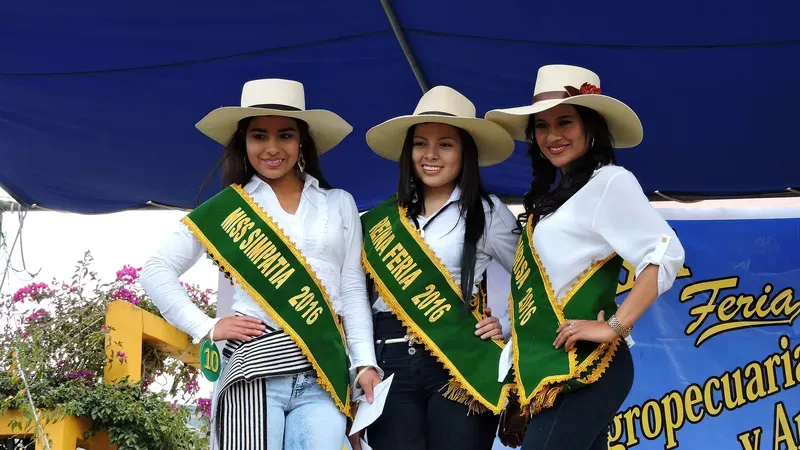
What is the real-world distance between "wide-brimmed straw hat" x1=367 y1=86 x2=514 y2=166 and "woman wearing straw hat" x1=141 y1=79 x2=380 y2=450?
0.54 ft

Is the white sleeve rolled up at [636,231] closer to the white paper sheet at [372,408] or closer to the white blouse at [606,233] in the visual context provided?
the white blouse at [606,233]

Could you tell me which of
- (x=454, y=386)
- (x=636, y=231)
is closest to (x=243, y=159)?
(x=454, y=386)

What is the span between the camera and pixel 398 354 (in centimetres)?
281

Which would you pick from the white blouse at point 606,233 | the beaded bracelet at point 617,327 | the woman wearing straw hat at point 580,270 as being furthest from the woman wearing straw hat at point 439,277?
the beaded bracelet at point 617,327

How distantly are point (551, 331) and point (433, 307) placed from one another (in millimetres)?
399

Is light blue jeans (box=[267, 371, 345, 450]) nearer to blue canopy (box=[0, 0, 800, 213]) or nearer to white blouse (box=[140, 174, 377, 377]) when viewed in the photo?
white blouse (box=[140, 174, 377, 377])

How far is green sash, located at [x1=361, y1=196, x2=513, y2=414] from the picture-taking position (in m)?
2.72

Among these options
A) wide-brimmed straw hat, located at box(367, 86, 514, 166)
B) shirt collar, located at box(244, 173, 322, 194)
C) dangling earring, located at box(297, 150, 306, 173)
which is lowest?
shirt collar, located at box(244, 173, 322, 194)

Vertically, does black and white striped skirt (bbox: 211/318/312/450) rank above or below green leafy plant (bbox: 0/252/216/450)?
below

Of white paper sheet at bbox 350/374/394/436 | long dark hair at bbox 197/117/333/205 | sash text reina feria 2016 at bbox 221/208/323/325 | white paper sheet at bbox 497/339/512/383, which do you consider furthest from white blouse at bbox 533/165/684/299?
long dark hair at bbox 197/117/333/205

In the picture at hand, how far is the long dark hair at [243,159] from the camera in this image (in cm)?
297

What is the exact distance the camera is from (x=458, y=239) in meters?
2.89

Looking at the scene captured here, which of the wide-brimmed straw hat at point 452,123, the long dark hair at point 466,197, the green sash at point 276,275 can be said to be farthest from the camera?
the wide-brimmed straw hat at point 452,123

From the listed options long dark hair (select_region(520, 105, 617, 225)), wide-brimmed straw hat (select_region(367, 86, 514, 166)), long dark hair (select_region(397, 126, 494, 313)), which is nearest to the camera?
long dark hair (select_region(520, 105, 617, 225))
